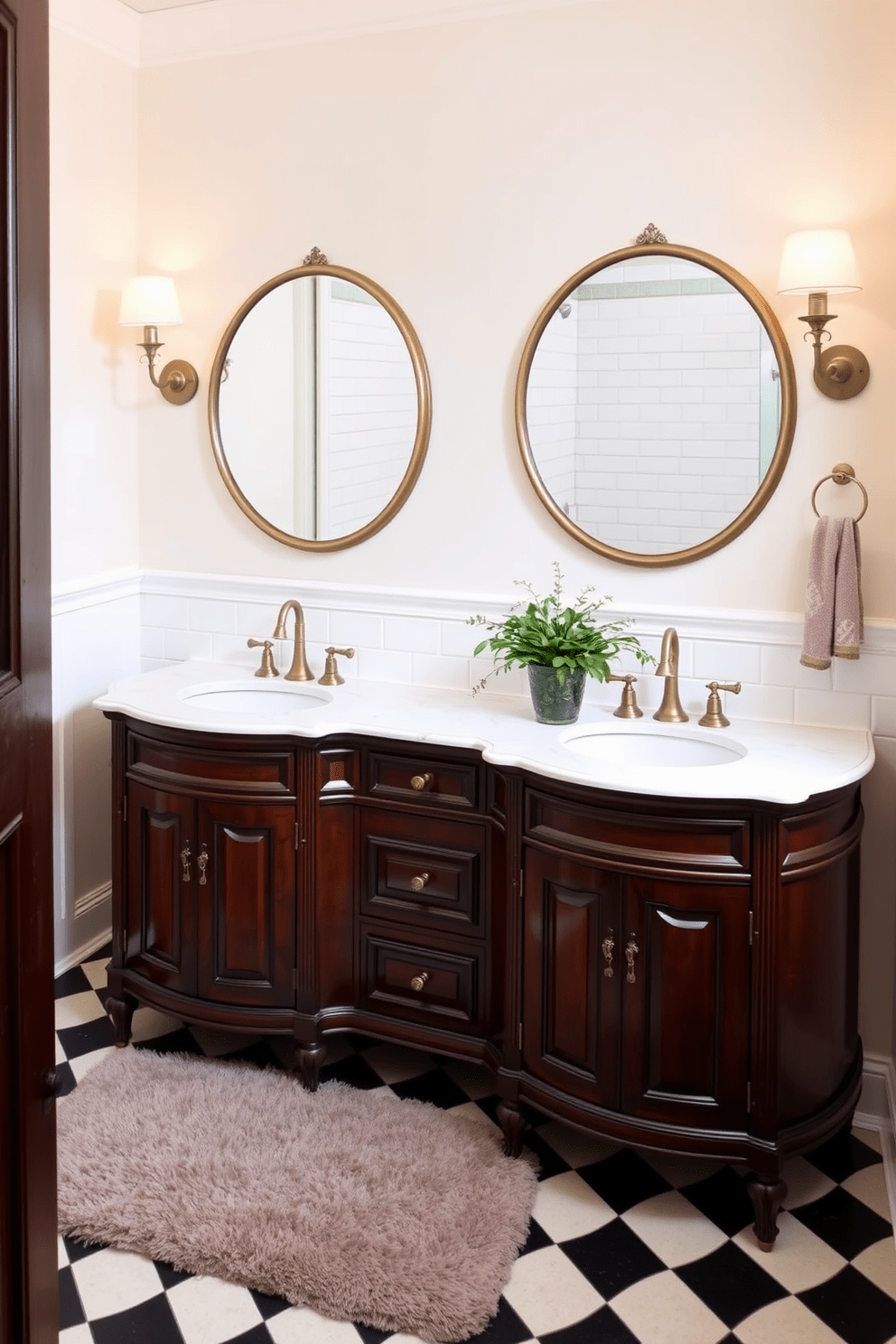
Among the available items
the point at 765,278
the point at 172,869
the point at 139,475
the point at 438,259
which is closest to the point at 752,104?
the point at 765,278

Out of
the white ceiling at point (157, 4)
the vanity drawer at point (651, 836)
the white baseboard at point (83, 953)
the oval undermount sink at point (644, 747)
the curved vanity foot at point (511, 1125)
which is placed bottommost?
the curved vanity foot at point (511, 1125)

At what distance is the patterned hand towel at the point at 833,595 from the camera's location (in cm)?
252

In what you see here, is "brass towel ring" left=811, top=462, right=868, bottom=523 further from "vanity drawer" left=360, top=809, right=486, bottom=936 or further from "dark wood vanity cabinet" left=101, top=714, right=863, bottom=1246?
"vanity drawer" left=360, top=809, right=486, bottom=936

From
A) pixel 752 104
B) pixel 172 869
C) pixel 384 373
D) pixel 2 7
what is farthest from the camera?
pixel 384 373

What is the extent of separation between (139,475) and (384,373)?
0.89 metres

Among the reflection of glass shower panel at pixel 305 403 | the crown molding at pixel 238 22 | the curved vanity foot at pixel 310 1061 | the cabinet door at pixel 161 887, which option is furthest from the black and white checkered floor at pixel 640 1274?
the crown molding at pixel 238 22

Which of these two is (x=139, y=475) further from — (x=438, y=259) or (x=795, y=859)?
(x=795, y=859)

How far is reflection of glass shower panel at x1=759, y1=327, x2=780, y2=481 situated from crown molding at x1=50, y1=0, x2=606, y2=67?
0.99m

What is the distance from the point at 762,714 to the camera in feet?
8.98

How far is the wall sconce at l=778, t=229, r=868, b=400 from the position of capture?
242 centimetres

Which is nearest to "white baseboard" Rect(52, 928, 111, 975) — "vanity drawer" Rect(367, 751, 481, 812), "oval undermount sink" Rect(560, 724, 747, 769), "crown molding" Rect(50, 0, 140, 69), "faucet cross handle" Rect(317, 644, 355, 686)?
"faucet cross handle" Rect(317, 644, 355, 686)

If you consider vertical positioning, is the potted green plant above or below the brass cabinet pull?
above

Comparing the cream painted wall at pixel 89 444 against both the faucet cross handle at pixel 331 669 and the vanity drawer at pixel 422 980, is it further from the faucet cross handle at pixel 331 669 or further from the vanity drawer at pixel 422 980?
the vanity drawer at pixel 422 980

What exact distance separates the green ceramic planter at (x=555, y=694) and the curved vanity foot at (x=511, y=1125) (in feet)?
2.76
